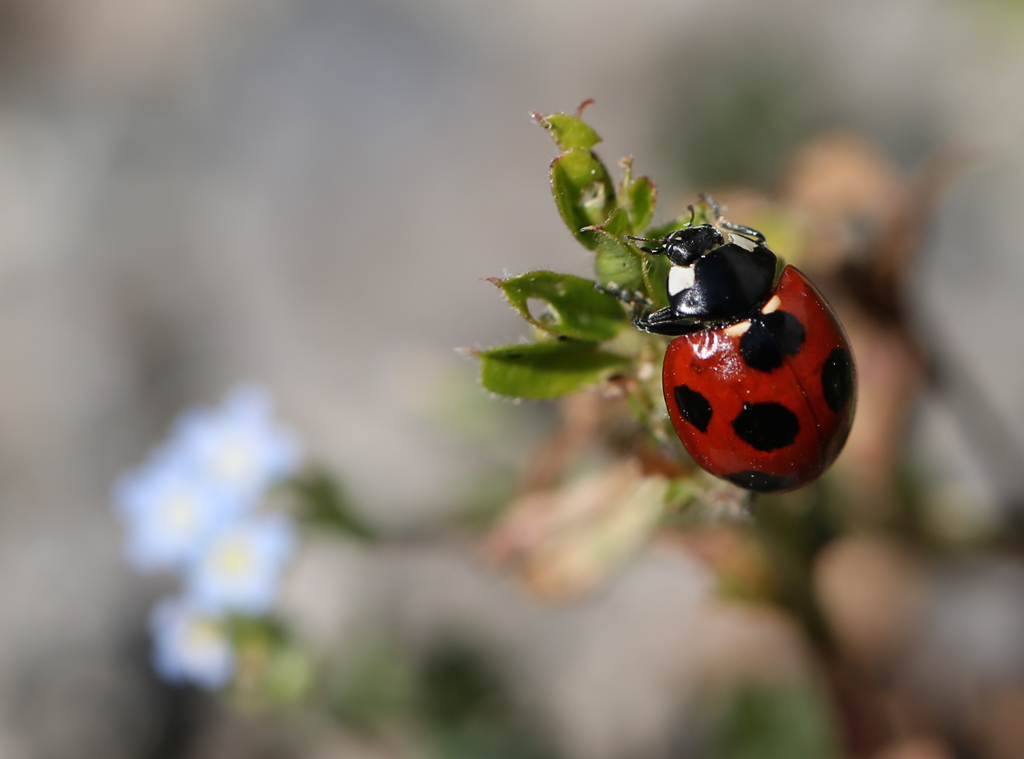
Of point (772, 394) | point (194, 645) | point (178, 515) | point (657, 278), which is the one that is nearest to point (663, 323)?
point (657, 278)

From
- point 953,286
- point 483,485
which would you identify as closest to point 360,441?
point 483,485

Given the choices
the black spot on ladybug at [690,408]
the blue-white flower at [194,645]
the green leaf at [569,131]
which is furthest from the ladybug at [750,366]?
the blue-white flower at [194,645]

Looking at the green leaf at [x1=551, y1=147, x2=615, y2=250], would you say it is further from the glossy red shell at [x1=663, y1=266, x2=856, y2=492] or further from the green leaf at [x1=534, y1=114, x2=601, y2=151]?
the glossy red shell at [x1=663, y1=266, x2=856, y2=492]

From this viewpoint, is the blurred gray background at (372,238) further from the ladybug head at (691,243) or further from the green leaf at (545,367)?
the green leaf at (545,367)

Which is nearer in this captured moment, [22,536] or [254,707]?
[254,707]

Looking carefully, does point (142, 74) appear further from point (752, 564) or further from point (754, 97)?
point (752, 564)

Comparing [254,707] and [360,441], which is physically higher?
[360,441]

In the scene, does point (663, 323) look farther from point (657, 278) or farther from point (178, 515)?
point (178, 515)
